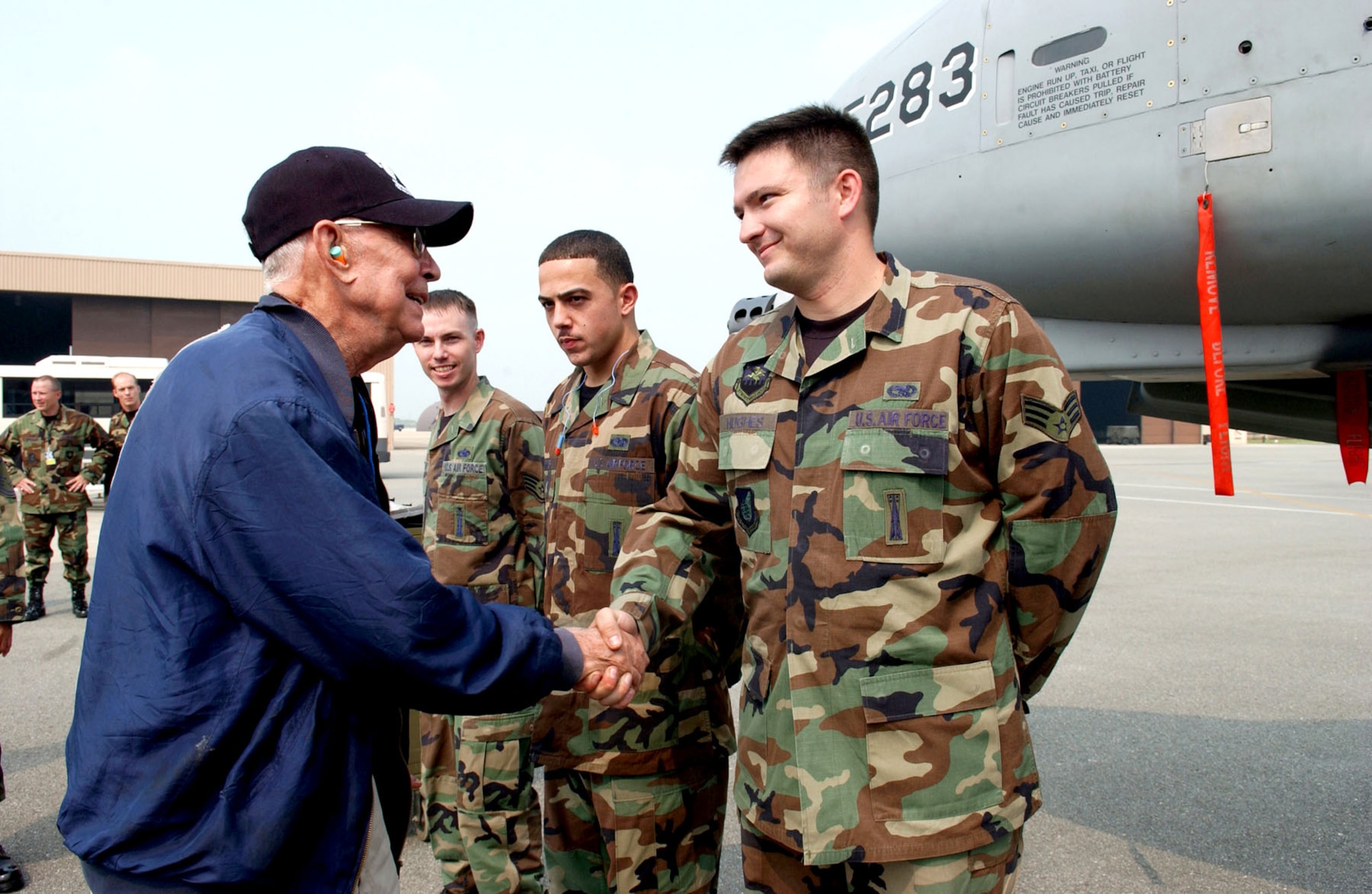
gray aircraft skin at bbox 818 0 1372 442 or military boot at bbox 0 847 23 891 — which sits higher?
gray aircraft skin at bbox 818 0 1372 442

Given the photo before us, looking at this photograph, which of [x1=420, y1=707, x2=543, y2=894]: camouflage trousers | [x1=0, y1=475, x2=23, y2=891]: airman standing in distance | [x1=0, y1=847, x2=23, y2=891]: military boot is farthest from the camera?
[x1=0, y1=475, x2=23, y2=891]: airman standing in distance

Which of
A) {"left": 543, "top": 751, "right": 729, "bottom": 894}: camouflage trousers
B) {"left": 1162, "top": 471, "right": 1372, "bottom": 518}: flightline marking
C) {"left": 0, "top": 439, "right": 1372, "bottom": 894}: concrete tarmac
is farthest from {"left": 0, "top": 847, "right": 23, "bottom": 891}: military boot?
{"left": 1162, "top": 471, "right": 1372, "bottom": 518}: flightline marking

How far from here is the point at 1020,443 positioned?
1.79 meters

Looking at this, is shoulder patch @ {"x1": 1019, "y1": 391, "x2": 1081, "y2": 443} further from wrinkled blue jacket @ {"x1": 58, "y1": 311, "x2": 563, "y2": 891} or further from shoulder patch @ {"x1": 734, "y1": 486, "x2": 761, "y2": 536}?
wrinkled blue jacket @ {"x1": 58, "y1": 311, "x2": 563, "y2": 891}

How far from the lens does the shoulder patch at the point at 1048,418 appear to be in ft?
5.83

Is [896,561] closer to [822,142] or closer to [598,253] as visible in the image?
[822,142]

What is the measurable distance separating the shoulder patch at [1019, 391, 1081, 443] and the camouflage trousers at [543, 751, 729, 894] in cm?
143

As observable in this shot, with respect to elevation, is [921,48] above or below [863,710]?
above

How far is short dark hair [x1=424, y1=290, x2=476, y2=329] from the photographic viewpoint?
12.3 ft

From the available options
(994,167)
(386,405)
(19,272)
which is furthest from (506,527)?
(19,272)

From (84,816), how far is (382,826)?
1.38ft

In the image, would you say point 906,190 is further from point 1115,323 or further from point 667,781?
point 667,781

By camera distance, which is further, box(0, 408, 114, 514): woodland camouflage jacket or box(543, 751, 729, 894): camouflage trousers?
box(0, 408, 114, 514): woodland camouflage jacket

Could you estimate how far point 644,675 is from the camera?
2.46 metres
